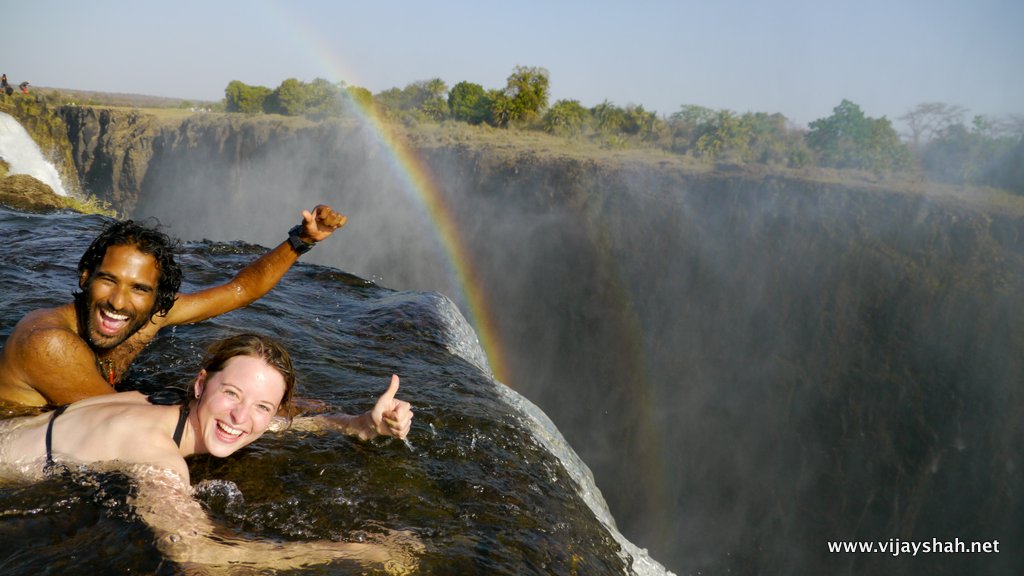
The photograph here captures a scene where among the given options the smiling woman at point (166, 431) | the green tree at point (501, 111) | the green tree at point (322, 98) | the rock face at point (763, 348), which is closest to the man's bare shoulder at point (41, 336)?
the smiling woman at point (166, 431)

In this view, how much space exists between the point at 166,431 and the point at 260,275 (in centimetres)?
137

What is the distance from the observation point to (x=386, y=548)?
81.2 inches

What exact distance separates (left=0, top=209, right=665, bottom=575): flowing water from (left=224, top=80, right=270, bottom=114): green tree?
38.3 m

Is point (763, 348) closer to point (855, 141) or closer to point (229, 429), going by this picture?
point (855, 141)

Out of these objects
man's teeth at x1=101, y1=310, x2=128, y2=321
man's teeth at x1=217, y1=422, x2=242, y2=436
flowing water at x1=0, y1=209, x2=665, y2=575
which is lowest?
flowing water at x1=0, y1=209, x2=665, y2=575

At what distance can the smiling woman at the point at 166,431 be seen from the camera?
213cm

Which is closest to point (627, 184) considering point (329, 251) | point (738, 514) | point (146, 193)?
point (738, 514)

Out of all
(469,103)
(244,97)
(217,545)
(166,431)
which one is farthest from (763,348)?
(244,97)

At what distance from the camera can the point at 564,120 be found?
1049 inches

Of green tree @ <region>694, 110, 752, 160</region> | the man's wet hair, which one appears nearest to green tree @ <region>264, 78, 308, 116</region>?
green tree @ <region>694, 110, 752, 160</region>

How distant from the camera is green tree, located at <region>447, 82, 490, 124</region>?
2938cm

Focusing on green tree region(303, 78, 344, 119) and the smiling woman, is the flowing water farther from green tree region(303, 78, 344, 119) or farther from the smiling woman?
green tree region(303, 78, 344, 119)

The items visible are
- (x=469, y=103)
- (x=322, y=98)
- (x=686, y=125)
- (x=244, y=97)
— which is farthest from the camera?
(x=244, y=97)

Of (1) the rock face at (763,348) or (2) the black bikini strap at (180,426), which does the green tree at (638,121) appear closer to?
(1) the rock face at (763,348)
